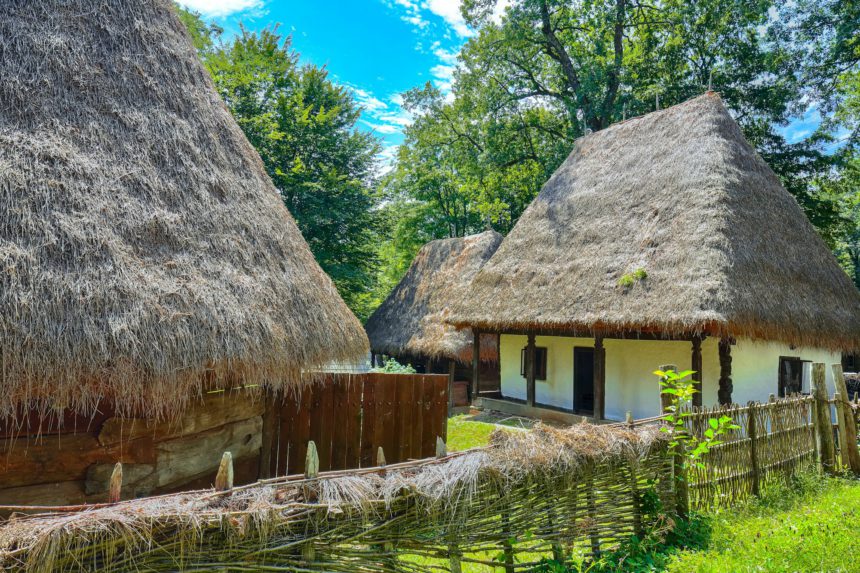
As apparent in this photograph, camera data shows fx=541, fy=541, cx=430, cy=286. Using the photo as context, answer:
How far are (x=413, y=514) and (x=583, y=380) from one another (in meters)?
11.2

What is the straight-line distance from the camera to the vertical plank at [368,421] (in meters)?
6.54

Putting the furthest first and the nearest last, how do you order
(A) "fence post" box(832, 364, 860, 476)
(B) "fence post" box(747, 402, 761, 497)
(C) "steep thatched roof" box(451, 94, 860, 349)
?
1. (C) "steep thatched roof" box(451, 94, 860, 349)
2. (A) "fence post" box(832, 364, 860, 476)
3. (B) "fence post" box(747, 402, 761, 497)

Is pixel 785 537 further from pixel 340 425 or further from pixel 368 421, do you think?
pixel 340 425

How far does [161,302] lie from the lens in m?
4.28

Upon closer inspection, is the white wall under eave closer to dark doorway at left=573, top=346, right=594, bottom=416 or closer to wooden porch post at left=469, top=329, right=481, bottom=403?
dark doorway at left=573, top=346, right=594, bottom=416

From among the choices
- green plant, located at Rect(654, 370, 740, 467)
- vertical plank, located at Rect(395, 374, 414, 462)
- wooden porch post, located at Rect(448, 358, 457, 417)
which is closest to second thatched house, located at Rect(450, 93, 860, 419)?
wooden porch post, located at Rect(448, 358, 457, 417)

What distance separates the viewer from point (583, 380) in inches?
539

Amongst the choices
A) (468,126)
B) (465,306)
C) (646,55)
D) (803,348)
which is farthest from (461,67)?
(803,348)

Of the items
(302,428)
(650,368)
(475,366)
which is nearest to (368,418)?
(302,428)

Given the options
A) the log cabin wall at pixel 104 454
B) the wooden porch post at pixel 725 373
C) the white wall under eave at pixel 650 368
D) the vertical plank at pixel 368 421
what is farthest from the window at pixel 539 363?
the log cabin wall at pixel 104 454

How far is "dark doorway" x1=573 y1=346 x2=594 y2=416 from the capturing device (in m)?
13.1

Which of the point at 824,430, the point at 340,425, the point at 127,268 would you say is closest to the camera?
the point at 127,268

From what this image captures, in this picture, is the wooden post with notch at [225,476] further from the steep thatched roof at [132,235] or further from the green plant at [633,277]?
the green plant at [633,277]

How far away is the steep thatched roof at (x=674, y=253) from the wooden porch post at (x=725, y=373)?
74 cm
